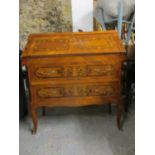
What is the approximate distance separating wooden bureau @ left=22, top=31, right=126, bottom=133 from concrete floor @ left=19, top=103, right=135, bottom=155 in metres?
0.25

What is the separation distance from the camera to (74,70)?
183 centimetres

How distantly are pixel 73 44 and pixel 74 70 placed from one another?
23cm

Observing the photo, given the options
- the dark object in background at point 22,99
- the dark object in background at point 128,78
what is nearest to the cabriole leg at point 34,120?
the dark object in background at point 22,99

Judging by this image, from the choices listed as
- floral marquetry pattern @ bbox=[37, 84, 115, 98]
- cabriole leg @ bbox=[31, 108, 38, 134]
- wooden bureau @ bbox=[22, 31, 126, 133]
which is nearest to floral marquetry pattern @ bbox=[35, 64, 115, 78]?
wooden bureau @ bbox=[22, 31, 126, 133]

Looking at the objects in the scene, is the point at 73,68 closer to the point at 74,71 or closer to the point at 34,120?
the point at 74,71

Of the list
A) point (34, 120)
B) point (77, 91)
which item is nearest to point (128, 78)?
point (77, 91)

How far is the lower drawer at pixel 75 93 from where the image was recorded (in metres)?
1.89

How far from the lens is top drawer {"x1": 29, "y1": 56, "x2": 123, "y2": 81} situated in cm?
181

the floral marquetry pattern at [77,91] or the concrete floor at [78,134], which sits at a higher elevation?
the floral marquetry pattern at [77,91]

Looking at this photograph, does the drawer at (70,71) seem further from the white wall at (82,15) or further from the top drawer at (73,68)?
the white wall at (82,15)

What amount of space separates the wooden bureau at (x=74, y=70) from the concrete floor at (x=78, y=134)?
249mm

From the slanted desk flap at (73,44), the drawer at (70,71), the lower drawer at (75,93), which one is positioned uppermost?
the slanted desk flap at (73,44)
